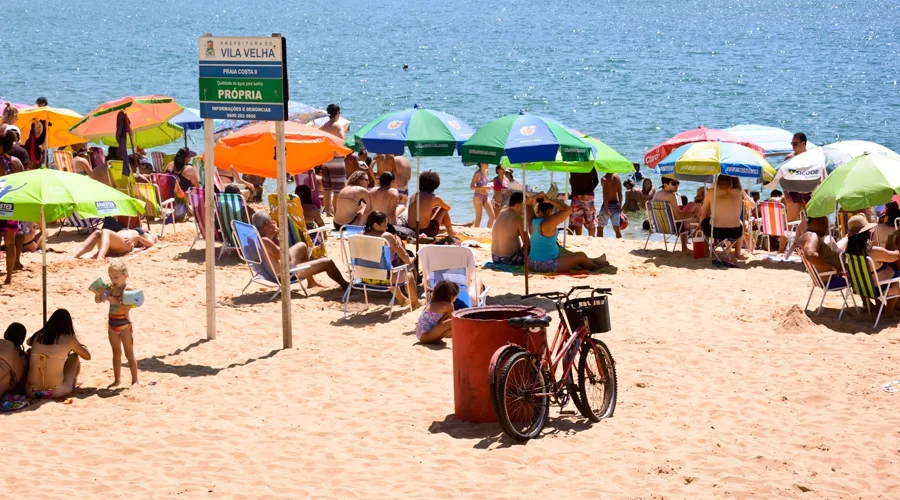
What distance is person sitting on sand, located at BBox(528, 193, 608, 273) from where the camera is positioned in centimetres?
1145

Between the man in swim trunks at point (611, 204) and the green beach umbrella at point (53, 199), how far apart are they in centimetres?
917

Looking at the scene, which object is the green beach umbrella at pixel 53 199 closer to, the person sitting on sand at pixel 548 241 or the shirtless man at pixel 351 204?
the person sitting on sand at pixel 548 241

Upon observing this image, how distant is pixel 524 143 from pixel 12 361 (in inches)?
190

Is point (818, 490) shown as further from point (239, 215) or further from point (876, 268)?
point (239, 215)

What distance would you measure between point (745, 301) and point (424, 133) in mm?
3505

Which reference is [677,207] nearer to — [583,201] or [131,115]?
[583,201]

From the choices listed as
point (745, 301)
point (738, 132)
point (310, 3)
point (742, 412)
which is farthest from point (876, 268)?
point (310, 3)

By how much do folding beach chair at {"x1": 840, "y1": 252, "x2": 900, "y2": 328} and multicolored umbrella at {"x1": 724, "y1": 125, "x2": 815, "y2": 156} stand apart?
5070 mm

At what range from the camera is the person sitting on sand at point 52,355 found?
7.44 meters

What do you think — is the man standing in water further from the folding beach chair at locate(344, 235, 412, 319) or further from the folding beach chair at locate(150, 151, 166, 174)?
the folding beach chair at locate(344, 235, 412, 319)

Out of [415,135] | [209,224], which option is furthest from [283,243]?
[415,135]

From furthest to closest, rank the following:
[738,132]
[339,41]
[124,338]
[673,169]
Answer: [339,41] < [738,132] < [673,169] < [124,338]

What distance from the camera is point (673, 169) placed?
492 inches

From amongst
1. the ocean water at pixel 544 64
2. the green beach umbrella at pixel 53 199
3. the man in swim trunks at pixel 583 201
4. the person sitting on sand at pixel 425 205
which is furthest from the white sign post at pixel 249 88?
the ocean water at pixel 544 64
